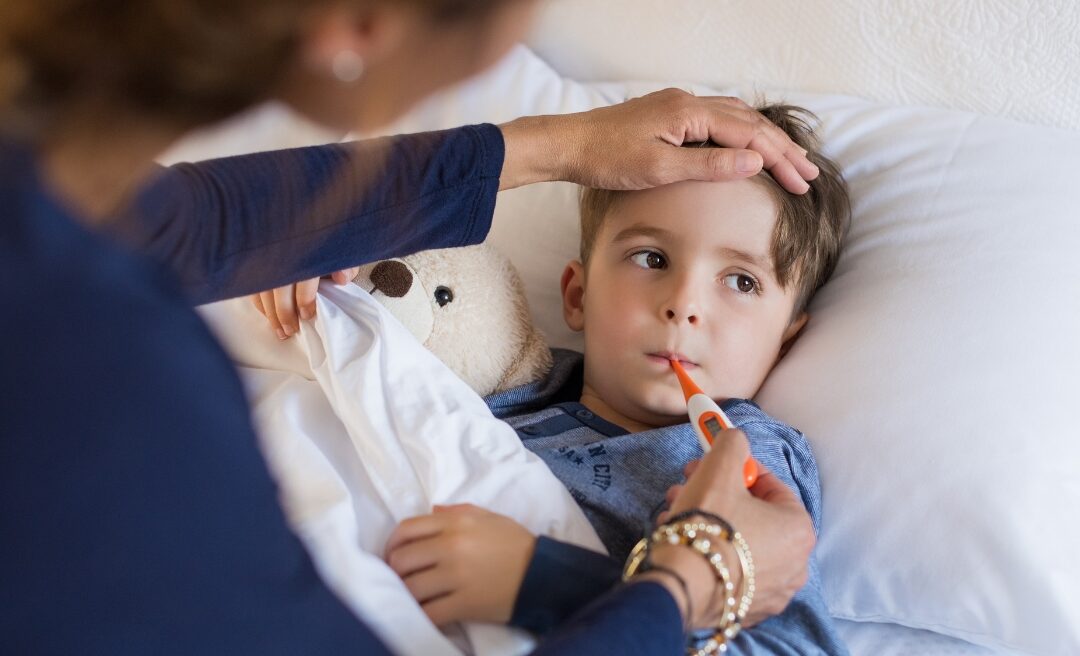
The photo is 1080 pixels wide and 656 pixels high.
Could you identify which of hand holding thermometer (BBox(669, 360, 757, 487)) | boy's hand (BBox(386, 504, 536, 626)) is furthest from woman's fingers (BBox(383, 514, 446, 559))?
hand holding thermometer (BBox(669, 360, 757, 487))

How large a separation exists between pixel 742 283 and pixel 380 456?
48 centimetres

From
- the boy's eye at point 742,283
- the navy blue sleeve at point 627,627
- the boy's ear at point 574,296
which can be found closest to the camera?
the navy blue sleeve at point 627,627

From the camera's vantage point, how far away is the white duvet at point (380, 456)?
0.88 m

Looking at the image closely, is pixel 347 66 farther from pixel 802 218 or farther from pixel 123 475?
pixel 802 218

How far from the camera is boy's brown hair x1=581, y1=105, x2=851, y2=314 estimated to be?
1.25 metres

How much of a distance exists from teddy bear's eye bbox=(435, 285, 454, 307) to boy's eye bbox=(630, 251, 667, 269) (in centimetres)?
22

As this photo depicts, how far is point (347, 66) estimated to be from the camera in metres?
0.55

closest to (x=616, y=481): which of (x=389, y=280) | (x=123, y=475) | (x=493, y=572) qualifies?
(x=493, y=572)

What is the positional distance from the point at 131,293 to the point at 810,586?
73cm

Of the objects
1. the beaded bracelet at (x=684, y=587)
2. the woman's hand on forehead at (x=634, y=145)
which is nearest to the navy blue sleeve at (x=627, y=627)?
the beaded bracelet at (x=684, y=587)

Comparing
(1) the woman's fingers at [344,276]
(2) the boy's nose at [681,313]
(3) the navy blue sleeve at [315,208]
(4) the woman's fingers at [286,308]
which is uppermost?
(3) the navy blue sleeve at [315,208]

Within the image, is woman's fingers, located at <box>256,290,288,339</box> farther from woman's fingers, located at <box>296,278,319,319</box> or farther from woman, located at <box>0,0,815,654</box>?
woman, located at <box>0,0,815,654</box>

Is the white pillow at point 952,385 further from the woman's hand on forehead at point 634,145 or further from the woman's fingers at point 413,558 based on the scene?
the woman's fingers at point 413,558

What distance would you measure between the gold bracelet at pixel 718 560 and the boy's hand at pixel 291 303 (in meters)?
0.47
